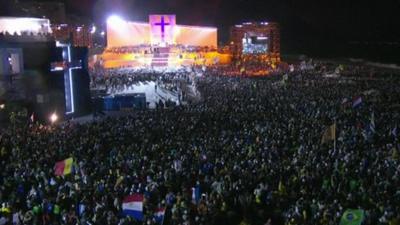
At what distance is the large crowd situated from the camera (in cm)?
1242

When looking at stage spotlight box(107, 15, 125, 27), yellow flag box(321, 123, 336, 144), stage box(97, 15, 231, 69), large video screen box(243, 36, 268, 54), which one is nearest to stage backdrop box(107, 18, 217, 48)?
stage box(97, 15, 231, 69)

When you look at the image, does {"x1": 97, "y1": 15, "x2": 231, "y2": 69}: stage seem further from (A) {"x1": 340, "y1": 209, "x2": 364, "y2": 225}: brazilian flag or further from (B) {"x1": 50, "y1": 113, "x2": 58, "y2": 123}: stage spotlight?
(A) {"x1": 340, "y1": 209, "x2": 364, "y2": 225}: brazilian flag

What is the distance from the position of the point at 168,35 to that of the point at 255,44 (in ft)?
41.7

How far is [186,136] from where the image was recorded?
2062 centimetres

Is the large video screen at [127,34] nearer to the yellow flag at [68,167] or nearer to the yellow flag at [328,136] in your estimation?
the yellow flag at [328,136]

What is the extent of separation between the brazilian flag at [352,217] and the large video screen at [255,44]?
65650 mm

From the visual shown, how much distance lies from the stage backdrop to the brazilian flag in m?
68.3

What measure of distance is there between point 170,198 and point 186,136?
24.6 ft

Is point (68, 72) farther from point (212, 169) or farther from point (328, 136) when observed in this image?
point (212, 169)

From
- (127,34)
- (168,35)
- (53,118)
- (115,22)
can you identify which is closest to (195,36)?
(168,35)

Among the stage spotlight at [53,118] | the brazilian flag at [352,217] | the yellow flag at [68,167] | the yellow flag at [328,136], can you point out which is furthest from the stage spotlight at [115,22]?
the brazilian flag at [352,217]

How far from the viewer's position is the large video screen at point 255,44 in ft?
247

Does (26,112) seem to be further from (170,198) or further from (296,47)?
(296,47)

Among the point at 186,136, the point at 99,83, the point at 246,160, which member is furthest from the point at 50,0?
the point at 246,160
